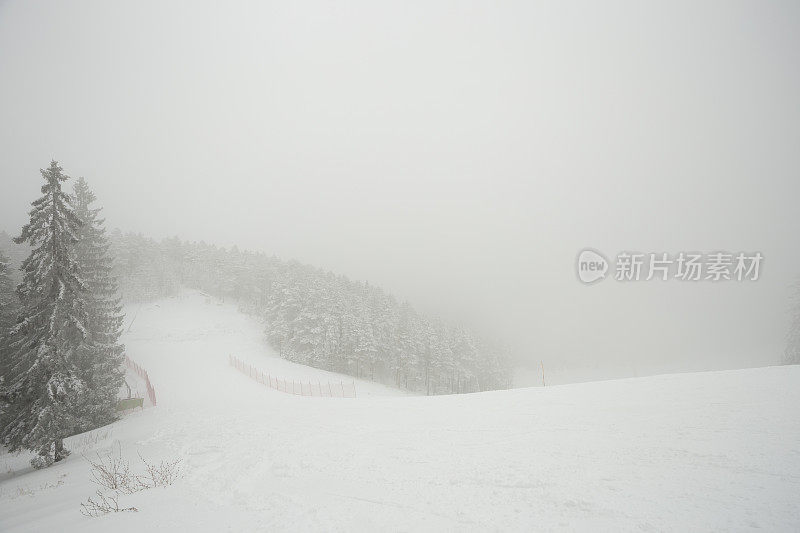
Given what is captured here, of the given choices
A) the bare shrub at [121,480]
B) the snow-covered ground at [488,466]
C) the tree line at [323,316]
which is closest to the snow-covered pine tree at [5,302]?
the snow-covered ground at [488,466]

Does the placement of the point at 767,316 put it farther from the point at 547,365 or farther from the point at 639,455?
the point at 639,455

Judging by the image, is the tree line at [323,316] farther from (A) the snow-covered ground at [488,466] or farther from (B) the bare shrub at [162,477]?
(B) the bare shrub at [162,477]

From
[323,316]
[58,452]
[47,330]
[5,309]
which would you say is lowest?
[58,452]

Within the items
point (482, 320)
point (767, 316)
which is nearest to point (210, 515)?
point (482, 320)

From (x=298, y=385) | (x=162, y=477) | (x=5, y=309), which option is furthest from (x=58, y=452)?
(x=298, y=385)

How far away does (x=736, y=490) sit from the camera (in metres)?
5.73

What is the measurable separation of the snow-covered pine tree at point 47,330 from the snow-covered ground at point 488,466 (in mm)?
1955

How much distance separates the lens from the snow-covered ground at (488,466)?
579cm

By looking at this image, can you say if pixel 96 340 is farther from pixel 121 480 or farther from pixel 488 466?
pixel 488 466

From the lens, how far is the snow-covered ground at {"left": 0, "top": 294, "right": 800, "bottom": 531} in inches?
228

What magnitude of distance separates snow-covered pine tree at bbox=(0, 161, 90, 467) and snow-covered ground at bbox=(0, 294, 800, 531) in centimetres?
195

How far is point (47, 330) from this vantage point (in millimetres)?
15500

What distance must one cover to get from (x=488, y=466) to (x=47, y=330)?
66.9 feet

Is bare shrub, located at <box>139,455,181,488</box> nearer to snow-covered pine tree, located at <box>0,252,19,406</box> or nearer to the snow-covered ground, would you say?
the snow-covered ground
